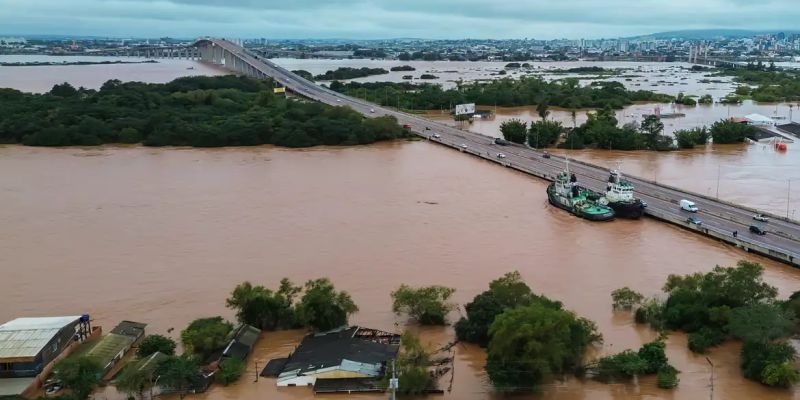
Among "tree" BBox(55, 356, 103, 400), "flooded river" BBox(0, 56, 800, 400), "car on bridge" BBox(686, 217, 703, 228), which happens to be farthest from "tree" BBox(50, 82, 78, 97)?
"car on bridge" BBox(686, 217, 703, 228)

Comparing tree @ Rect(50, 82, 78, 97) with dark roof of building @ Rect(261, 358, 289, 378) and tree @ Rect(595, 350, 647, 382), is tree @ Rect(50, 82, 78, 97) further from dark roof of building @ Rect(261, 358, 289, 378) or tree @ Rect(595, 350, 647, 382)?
tree @ Rect(595, 350, 647, 382)

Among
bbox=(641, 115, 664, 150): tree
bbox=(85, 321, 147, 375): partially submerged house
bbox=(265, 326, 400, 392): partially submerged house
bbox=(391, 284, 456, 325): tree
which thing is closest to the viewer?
bbox=(265, 326, 400, 392): partially submerged house

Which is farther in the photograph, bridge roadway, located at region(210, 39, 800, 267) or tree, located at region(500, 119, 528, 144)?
tree, located at region(500, 119, 528, 144)

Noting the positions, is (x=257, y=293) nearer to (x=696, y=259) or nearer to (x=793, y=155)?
(x=696, y=259)

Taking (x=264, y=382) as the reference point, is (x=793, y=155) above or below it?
above

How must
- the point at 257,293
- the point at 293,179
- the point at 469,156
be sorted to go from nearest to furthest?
the point at 257,293 < the point at 293,179 < the point at 469,156

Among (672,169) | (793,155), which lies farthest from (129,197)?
(793,155)

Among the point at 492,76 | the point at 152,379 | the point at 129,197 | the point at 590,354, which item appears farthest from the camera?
the point at 492,76
